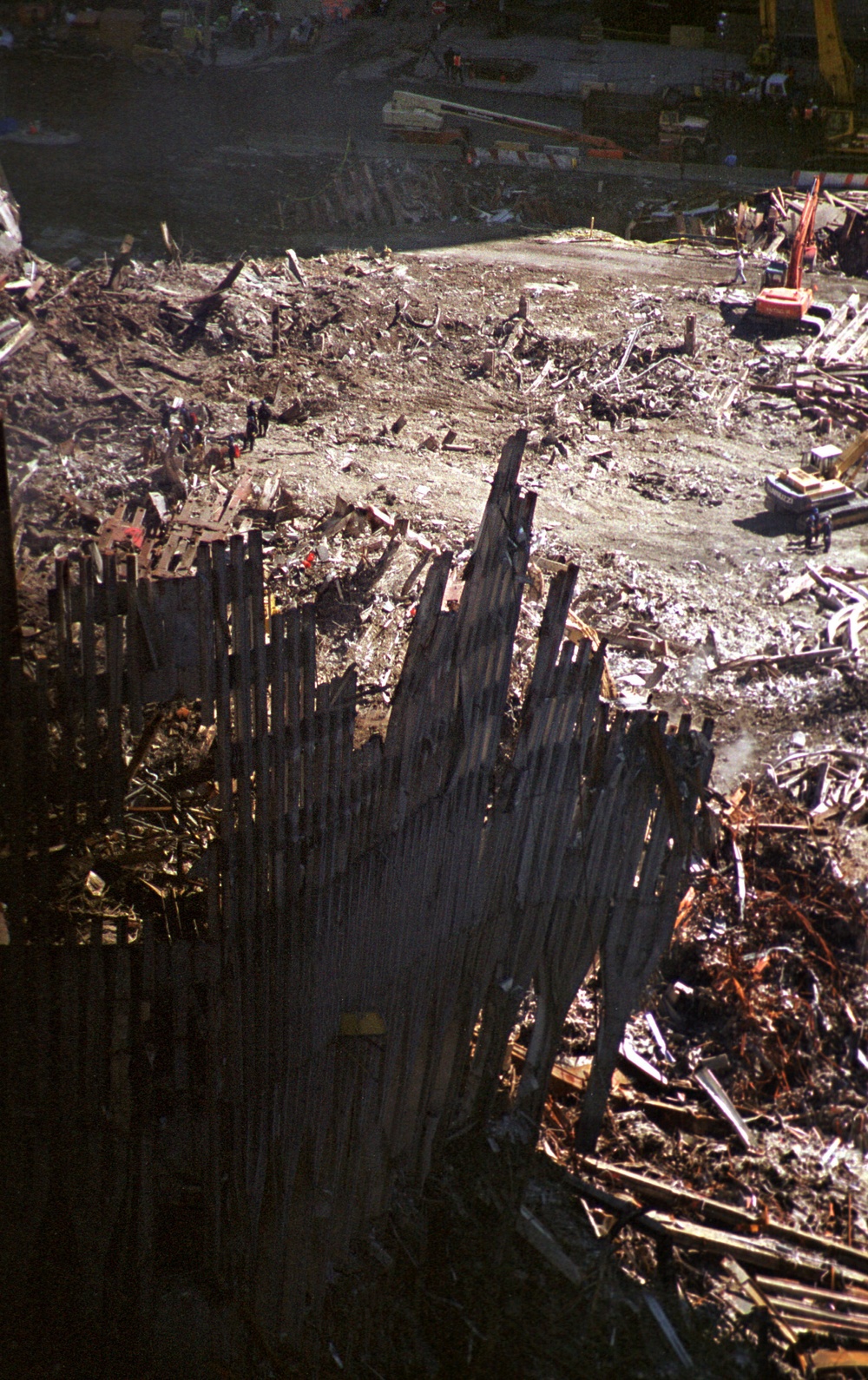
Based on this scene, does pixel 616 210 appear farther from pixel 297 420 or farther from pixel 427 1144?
pixel 427 1144

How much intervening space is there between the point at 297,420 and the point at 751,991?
10.5 meters

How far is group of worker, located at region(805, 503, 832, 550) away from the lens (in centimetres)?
1242

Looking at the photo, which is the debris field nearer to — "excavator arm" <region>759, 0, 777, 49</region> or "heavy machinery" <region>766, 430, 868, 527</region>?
"heavy machinery" <region>766, 430, 868, 527</region>

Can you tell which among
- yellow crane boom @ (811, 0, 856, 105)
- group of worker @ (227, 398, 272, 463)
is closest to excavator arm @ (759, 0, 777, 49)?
yellow crane boom @ (811, 0, 856, 105)

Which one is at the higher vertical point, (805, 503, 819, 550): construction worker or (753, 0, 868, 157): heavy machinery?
(753, 0, 868, 157): heavy machinery

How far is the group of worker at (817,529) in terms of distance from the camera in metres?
12.4

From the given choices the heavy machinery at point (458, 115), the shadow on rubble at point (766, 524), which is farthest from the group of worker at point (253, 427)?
the heavy machinery at point (458, 115)

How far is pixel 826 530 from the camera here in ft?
40.7

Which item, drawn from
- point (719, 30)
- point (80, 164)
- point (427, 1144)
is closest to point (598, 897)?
point (427, 1144)

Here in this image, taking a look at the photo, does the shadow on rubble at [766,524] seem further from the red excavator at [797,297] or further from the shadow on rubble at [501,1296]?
the shadow on rubble at [501,1296]

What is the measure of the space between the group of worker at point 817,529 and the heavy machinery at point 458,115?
Answer: 51.0 feet

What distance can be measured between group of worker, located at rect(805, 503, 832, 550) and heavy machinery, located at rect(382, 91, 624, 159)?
15.5m

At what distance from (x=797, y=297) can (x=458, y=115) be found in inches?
499

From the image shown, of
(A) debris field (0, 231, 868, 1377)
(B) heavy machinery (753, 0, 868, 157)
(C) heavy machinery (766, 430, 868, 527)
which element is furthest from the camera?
(B) heavy machinery (753, 0, 868, 157)
